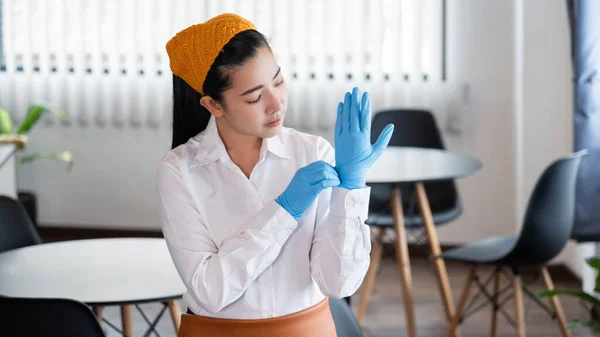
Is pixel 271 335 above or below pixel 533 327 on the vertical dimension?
above

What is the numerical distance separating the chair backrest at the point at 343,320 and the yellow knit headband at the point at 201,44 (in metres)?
0.57

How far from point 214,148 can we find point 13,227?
1282 millimetres

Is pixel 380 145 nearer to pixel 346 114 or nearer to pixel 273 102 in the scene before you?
pixel 346 114

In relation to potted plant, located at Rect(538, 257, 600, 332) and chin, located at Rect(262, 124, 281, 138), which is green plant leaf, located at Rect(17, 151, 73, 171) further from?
chin, located at Rect(262, 124, 281, 138)

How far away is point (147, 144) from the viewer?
5.11m

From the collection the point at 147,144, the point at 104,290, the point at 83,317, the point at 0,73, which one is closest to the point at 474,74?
the point at 147,144

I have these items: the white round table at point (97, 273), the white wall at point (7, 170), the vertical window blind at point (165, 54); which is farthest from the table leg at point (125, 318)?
the vertical window blind at point (165, 54)

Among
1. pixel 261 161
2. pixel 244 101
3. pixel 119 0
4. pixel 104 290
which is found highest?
pixel 119 0

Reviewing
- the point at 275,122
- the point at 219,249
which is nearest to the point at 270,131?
the point at 275,122

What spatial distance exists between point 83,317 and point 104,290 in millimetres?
370

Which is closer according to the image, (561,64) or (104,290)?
(104,290)

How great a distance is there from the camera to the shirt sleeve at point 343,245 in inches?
59.4

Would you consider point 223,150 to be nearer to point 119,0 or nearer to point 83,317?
point 83,317

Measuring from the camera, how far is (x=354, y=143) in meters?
1.49
